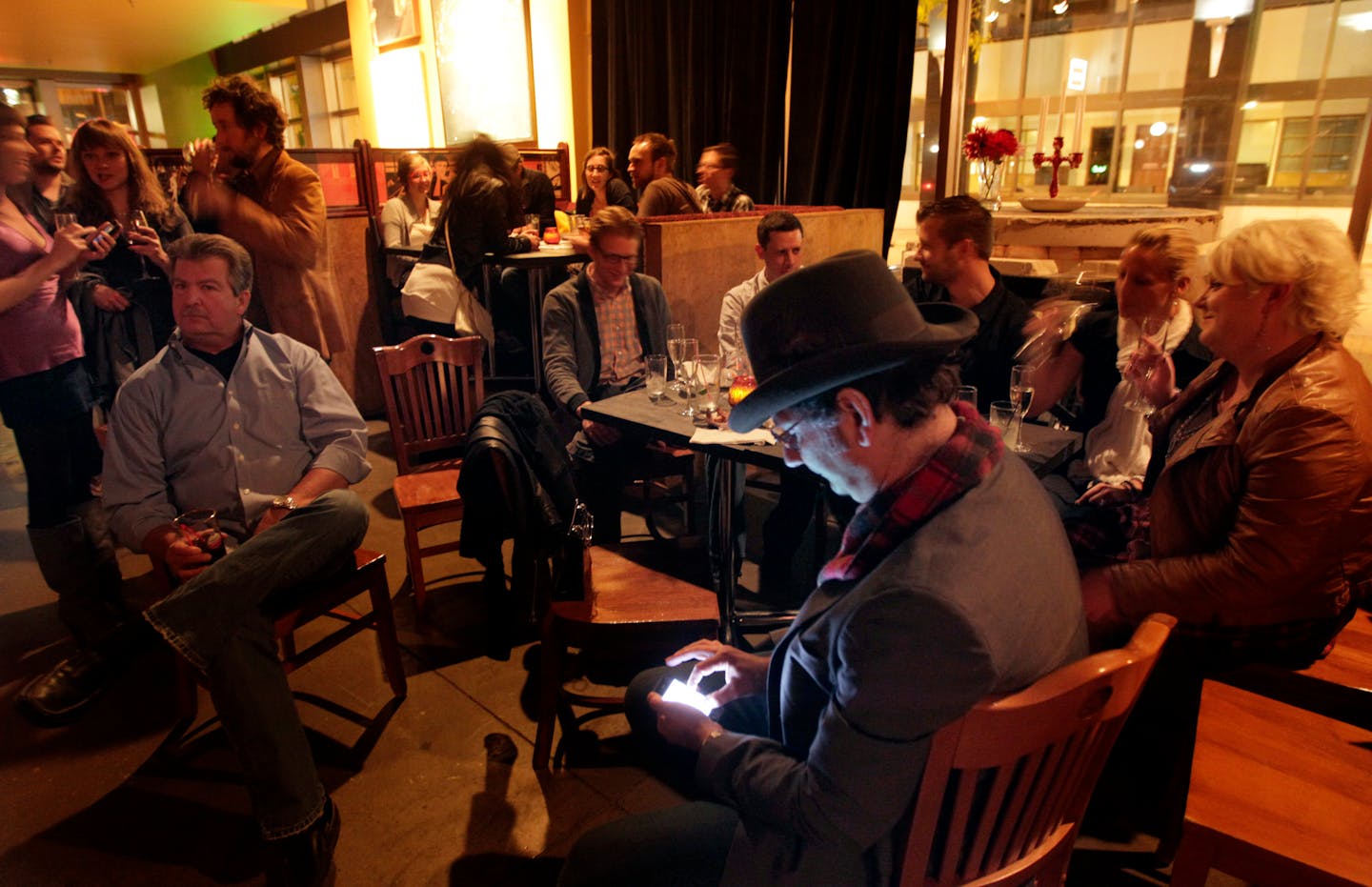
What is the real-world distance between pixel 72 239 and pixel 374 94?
789cm

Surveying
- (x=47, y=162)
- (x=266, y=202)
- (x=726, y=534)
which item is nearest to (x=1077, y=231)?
(x=726, y=534)

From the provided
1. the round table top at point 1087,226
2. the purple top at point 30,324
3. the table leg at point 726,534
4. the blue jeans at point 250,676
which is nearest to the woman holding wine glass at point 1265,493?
the table leg at point 726,534

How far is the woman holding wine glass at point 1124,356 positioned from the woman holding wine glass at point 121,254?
3271mm

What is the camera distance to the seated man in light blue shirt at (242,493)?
1.66 meters

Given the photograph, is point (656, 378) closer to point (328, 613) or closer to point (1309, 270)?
point (328, 613)

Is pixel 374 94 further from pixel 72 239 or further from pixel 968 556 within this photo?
pixel 968 556

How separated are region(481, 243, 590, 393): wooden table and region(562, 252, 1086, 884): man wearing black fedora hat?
3429mm

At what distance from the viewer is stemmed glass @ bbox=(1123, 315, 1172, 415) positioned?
2160mm

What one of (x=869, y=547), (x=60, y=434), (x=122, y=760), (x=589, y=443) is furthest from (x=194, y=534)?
(x=869, y=547)

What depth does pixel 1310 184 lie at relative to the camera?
4719 mm

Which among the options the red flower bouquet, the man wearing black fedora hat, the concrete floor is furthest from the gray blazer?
the red flower bouquet

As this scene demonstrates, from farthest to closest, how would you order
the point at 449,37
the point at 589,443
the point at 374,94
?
the point at 374,94, the point at 449,37, the point at 589,443

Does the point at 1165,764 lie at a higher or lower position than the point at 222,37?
lower

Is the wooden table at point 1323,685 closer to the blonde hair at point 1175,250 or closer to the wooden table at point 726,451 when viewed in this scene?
the wooden table at point 726,451
